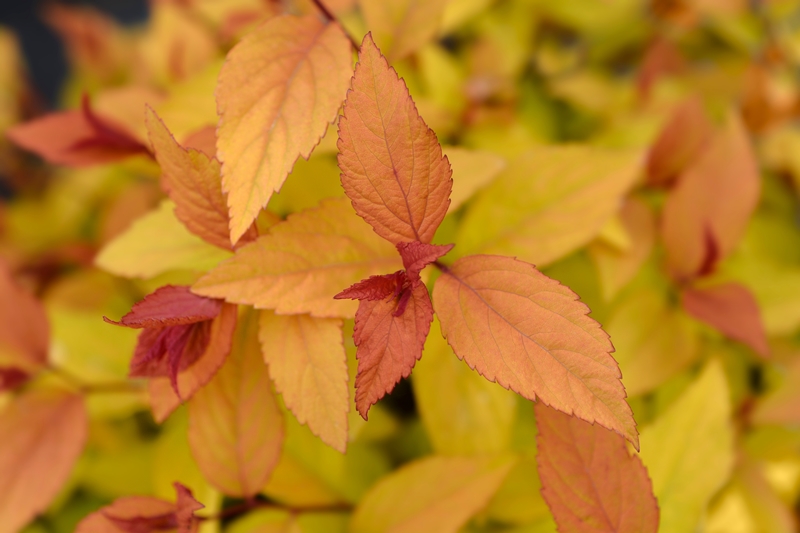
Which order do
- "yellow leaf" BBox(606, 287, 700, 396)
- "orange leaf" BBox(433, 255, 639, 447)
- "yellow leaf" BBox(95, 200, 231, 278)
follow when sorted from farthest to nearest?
1. "yellow leaf" BBox(606, 287, 700, 396)
2. "yellow leaf" BBox(95, 200, 231, 278)
3. "orange leaf" BBox(433, 255, 639, 447)

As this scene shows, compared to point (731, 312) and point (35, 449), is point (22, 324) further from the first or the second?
point (731, 312)

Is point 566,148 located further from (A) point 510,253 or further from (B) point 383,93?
(B) point 383,93

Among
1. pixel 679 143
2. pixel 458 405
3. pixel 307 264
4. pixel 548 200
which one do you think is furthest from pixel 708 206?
pixel 307 264

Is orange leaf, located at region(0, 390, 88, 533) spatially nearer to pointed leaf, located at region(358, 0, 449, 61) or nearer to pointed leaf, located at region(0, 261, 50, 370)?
pointed leaf, located at region(0, 261, 50, 370)

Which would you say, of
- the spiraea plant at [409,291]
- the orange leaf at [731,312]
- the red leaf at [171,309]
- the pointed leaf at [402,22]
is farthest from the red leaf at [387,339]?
the orange leaf at [731,312]

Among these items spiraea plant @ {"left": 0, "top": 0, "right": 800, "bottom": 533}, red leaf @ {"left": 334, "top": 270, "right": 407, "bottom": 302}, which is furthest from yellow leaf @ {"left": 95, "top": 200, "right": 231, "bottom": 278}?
red leaf @ {"left": 334, "top": 270, "right": 407, "bottom": 302}

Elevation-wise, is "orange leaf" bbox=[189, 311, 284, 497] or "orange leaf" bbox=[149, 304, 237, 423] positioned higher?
"orange leaf" bbox=[149, 304, 237, 423]
